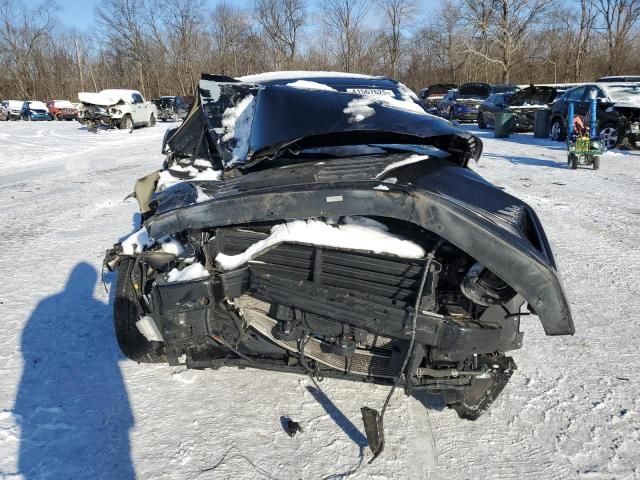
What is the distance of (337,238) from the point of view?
240 cm

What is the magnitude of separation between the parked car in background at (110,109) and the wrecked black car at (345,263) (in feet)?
70.1

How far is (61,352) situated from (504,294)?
286 centimetres

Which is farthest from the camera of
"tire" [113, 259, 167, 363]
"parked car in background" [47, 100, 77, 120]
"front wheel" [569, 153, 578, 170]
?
"parked car in background" [47, 100, 77, 120]

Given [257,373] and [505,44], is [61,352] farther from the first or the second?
[505,44]

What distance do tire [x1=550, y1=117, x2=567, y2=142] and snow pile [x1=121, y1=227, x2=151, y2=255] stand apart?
1448cm

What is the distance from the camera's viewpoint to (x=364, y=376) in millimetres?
2594

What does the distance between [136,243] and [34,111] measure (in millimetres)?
36756

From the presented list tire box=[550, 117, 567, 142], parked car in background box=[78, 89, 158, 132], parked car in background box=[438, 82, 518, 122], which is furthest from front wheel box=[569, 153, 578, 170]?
parked car in background box=[78, 89, 158, 132]

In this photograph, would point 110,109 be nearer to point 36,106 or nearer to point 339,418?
point 36,106

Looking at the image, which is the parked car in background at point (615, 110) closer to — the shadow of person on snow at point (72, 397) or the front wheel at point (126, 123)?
the shadow of person on snow at point (72, 397)

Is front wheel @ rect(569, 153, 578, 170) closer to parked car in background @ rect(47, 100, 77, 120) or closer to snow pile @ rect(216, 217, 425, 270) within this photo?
snow pile @ rect(216, 217, 425, 270)

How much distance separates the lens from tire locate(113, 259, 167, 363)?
3.04m

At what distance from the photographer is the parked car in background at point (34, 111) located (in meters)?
33.3

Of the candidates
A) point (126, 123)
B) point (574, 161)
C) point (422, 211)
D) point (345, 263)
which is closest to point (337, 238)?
point (345, 263)
